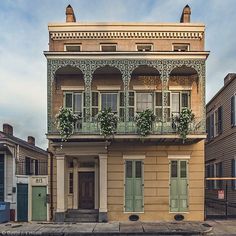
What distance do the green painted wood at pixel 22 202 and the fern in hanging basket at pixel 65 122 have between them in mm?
4081

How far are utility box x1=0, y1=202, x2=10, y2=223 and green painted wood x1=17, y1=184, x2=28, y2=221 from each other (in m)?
0.57

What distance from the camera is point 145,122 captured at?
17.8m

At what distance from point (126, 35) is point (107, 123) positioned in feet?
18.3

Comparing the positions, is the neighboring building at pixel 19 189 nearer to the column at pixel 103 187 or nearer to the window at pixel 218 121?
the column at pixel 103 187

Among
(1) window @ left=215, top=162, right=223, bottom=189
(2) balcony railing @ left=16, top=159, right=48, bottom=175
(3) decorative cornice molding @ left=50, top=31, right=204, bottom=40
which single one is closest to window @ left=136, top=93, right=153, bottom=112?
(3) decorative cornice molding @ left=50, top=31, right=204, bottom=40

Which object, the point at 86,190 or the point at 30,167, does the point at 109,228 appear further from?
the point at 30,167

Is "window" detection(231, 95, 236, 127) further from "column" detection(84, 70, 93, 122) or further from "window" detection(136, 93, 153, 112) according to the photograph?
"column" detection(84, 70, 93, 122)

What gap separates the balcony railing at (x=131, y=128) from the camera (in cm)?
1809

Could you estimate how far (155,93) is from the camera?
19.6 metres

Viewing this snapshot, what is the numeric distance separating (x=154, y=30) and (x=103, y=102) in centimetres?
509

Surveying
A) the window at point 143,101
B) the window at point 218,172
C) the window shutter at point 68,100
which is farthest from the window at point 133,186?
the window at point 218,172

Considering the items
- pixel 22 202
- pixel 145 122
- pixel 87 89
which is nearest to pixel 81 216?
pixel 22 202

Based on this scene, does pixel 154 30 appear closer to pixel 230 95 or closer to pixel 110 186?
pixel 230 95

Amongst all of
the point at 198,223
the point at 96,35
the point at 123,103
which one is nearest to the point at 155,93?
the point at 123,103
